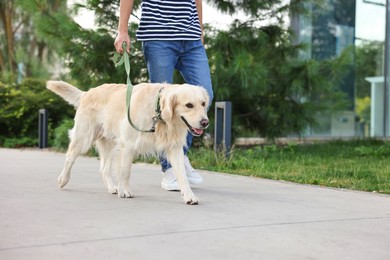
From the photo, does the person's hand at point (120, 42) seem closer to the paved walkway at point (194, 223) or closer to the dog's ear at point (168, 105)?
the dog's ear at point (168, 105)

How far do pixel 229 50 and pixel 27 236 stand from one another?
675 cm

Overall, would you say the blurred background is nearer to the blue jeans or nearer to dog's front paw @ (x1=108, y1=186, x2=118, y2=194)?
the blue jeans

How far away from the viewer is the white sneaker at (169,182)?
5.07m

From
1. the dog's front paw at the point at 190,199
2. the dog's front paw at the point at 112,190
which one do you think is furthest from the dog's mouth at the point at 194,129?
the dog's front paw at the point at 112,190

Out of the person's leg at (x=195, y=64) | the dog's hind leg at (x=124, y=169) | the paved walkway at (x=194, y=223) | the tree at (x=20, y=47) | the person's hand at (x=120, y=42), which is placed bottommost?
the paved walkway at (x=194, y=223)

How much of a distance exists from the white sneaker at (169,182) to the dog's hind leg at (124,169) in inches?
20.1

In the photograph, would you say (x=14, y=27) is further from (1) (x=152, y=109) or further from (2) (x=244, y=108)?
(1) (x=152, y=109)

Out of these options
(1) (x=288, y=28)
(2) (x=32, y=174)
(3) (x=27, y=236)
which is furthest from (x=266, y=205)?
(1) (x=288, y=28)

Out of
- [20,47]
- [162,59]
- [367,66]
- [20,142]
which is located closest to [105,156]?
[162,59]

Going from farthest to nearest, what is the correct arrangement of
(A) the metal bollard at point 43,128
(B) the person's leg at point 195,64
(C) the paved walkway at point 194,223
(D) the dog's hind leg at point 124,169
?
(A) the metal bollard at point 43,128 → (B) the person's leg at point 195,64 → (D) the dog's hind leg at point 124,169 → (C) the paved walkway at point 194,223

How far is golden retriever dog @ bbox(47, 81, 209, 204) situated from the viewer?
4363mm

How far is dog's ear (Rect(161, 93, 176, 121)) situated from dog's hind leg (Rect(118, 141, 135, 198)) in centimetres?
43

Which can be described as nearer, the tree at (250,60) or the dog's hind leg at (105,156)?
the dog's hind leg at (105,156)

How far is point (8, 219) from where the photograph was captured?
11.6 ft
